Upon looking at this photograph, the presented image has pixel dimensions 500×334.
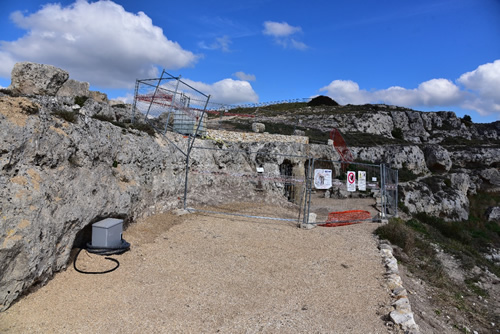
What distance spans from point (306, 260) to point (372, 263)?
147 centimetres

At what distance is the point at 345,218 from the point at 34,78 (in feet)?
37.7

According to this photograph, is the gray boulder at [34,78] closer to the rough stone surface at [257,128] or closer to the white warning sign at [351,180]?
the white warning sign at [351,180]

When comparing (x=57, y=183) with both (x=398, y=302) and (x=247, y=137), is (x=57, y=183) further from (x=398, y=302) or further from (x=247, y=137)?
(x=247, y=137)

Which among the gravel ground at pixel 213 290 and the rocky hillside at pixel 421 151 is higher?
the rocky hillside at pixel 421 151

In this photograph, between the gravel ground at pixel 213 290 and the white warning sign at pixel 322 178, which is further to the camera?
the white warning sign at pixel 322 178

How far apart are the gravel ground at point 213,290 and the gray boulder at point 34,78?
596 cm

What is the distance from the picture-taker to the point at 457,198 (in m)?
23.6

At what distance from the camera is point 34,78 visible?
10352 mm

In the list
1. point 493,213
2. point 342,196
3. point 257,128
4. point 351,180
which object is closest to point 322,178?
point 351,180

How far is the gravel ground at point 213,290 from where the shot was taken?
4.24 m

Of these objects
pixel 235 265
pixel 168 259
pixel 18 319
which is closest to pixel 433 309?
pixel 235 265

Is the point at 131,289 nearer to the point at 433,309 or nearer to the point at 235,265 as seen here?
the point at 235,265

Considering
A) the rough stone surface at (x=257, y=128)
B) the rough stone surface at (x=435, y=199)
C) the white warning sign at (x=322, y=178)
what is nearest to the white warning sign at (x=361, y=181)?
the white warning sign at (x=322, y=178)

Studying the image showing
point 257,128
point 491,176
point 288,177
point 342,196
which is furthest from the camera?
point 491,176
